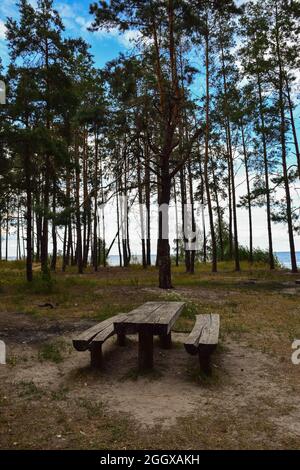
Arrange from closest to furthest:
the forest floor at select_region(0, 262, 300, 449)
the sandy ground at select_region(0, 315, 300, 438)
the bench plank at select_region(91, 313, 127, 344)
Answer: the forest floor at select_region(0, 262, 300, 449) → the sandy ground at select_region(0, 315, 300, 438) → the bench plank at select_region(91, 313, 127, 344)

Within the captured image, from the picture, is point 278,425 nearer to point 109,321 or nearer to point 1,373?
point 109,321

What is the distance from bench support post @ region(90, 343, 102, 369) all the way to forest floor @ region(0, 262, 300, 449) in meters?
0.12

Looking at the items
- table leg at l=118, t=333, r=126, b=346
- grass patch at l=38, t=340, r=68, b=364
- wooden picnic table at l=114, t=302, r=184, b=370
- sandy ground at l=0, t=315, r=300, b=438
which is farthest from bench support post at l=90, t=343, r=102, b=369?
table leg at l=118, t=333, r=126, b=346

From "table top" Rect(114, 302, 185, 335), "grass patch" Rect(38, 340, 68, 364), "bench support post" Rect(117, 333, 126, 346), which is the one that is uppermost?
"table top" Rect(114, 302, 185, 335)

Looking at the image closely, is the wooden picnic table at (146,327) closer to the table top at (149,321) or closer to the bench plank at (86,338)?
the table top at (149,321)

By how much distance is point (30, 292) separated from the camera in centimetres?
1405

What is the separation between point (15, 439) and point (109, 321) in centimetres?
310

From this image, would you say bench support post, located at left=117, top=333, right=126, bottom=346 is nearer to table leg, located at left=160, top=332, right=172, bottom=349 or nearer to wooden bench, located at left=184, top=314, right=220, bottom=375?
table leg, located at left=160, top=332, right=172, bottom=349

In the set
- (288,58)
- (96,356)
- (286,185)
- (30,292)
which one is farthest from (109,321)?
(288,58)

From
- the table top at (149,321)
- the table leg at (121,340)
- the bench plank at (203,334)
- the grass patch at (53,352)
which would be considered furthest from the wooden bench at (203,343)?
the grass patch at (53,352)

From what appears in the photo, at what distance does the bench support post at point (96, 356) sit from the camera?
5.51 m

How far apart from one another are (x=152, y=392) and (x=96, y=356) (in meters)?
1.16

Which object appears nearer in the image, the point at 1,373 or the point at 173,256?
the point at 1,373

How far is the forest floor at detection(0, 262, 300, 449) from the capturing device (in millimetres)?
3633
